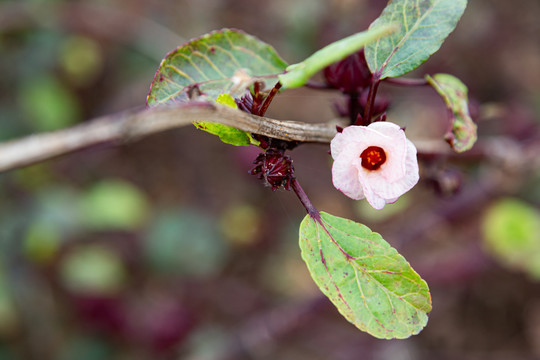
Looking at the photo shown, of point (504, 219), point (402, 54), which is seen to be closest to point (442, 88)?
point (402, 54)

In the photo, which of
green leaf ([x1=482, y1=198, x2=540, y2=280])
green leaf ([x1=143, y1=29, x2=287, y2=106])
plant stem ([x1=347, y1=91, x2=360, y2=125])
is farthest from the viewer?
green leaf ([x1=482, y1=198, x2=540, y2=280])

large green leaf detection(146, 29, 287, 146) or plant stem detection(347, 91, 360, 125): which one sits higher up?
large green leaf detection(146, 29, 287, 146)

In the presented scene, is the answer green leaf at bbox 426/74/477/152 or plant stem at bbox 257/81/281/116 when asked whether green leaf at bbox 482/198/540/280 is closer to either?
green leaf at bbox 426/74/477/152

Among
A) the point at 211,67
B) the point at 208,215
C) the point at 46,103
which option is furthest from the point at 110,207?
the point at 211,67

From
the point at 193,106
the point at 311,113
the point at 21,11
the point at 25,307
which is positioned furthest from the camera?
the point at 311,113

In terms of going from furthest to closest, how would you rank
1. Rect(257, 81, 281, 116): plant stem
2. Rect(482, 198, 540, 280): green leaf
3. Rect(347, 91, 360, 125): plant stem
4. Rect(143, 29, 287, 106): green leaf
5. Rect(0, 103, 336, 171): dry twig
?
Rect(482, 198, 540, 280): green leaf → Rect(347, 91, 360, 125): plant stem → Rect(143, 29, 287, 106): green leaf → Rect(257, 81, 281, 116): plant stem → Rect(0, 103, 336, 171): dry twig

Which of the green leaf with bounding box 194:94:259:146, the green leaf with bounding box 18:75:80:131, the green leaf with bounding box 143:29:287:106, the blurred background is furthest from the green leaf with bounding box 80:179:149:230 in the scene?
the green leaf with bounding box 194:94:259:146

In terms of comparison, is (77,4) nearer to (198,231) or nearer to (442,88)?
(198,231)
